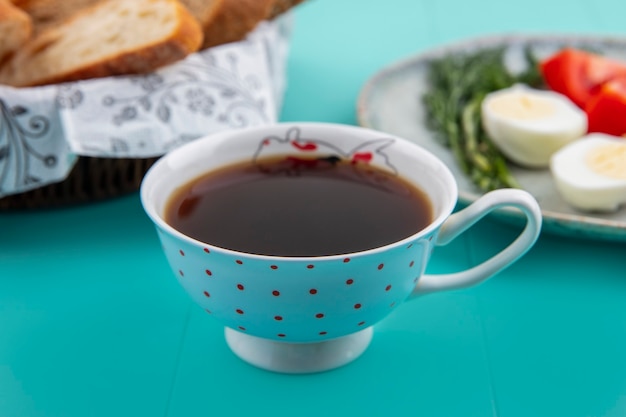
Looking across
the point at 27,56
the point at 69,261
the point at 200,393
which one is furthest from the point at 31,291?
the point at 27,56

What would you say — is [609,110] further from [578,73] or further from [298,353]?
[298,353]

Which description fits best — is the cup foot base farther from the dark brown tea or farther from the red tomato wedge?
the red tomato wedge

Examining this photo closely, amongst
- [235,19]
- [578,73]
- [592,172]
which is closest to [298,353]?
[592,172]

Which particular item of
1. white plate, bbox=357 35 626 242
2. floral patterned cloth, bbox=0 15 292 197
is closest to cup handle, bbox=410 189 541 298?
white plate, bbox=357 35 626 242

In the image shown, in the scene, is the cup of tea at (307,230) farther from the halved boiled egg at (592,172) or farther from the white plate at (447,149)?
the halved boiled egg at (592,172)

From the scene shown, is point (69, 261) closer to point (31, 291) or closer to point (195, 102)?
point (31, 291)

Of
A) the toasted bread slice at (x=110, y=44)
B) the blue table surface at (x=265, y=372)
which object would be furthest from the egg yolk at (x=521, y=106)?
the toasted bread slice at (x=110, y=44)

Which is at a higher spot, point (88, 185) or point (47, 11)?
point (47, 11)
